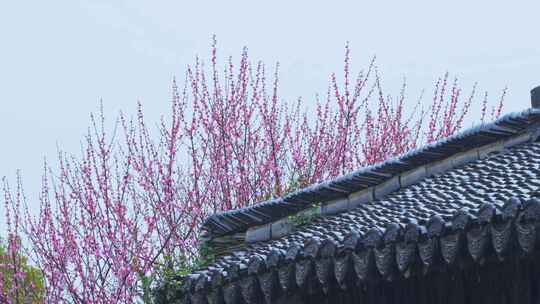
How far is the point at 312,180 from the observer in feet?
44.4

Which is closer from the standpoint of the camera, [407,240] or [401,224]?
[407,240]

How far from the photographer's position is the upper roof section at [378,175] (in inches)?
275

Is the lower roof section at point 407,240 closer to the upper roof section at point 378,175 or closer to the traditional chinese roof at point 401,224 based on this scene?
the traditional chinese roof at point 401,224

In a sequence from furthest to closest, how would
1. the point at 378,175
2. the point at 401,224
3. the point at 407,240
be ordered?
the point at 378,175 < the point at 401,224 < the point at 407,240

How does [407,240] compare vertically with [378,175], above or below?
below

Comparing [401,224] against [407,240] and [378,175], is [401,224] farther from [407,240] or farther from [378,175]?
[378,175]

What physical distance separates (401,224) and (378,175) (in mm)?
1958

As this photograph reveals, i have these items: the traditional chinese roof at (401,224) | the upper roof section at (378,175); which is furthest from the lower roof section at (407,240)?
the upper roof section at (378,175)

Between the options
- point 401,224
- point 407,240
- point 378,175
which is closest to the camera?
point 407,240

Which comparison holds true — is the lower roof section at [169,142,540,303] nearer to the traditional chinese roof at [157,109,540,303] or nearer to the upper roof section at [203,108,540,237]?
the traditional chinese roof at [157,109,540,303]

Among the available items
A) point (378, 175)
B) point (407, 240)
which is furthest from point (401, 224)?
point (378, 175)

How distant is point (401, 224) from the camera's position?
5.32 m

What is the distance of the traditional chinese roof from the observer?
489 centimetres

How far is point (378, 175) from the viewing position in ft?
23.9
